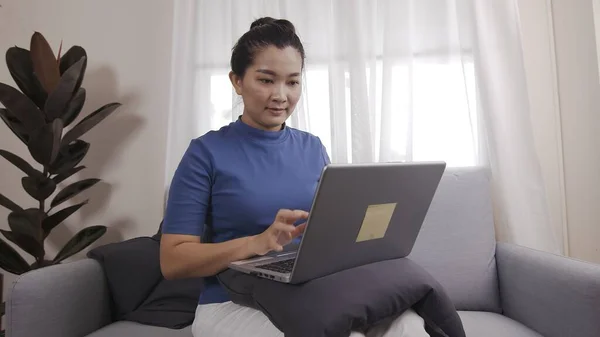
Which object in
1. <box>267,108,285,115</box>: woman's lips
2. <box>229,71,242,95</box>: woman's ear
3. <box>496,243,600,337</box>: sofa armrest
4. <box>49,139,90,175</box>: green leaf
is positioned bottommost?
<box>496,243,600,337</box>: sofa armrest

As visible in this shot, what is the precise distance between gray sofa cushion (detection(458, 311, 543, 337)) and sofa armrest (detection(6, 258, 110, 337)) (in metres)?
1.05

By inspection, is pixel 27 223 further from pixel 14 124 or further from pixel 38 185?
pixel 14 124

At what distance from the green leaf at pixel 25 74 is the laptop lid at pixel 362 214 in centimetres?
142

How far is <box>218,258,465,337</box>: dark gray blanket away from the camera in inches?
26.1

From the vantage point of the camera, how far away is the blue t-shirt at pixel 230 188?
3.11 ft

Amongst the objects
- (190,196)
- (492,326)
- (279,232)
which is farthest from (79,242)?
(492,326)

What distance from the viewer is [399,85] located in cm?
166

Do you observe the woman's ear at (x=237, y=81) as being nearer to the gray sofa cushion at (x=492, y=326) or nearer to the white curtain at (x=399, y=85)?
the white curtain at (x=399, y=85)

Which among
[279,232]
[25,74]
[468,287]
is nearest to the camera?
[279,232]

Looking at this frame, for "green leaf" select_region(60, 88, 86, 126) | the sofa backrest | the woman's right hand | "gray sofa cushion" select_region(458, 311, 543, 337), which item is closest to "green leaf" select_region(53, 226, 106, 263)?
"green leaf" select_region(60, 88, 86, 126)

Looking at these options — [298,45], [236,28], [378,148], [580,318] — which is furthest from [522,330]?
[236,28]

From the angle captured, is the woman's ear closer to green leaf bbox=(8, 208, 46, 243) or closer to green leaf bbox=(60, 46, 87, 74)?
green leaf bbox=(60, 46, 87, 74)

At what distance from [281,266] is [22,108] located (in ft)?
4.12

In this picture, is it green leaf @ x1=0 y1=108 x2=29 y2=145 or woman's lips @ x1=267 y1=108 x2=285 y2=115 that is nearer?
woman's lips @ x1=267 y1=108 x2=285 y2=115
